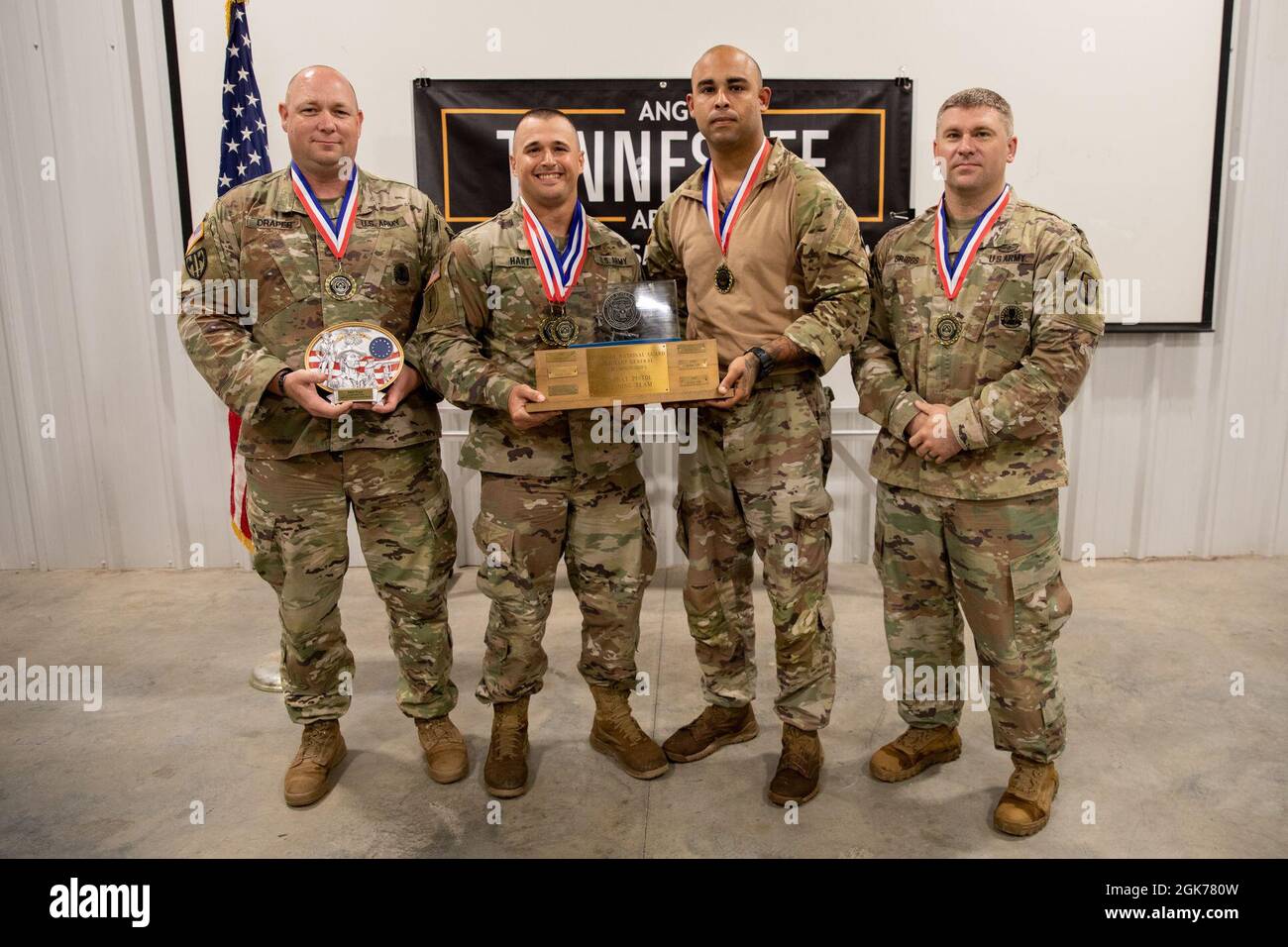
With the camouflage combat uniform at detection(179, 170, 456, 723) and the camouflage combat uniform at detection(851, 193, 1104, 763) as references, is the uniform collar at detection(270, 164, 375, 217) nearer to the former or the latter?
the camouflage combat uniform at detection(179, 170, 456, 723)

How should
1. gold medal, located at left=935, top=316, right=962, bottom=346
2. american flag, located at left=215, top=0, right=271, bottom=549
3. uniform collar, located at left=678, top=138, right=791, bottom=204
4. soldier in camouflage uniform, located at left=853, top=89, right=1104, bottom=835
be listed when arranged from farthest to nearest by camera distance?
american flag, located at left=215, top=0, right=271, bottom=549, uniform collar, located at left=678, top=138, right=791, bottom=204, gold medal, located at left=935, top=316, right=962, bottom=346, soldier in camouflage uniform, located at left=853, top=89, right=1104, bottom=835

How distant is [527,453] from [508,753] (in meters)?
0.91

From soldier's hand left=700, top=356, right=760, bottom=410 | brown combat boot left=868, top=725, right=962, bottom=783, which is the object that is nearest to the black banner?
soldier's hand left=700, top=356, right=760, bottom=410

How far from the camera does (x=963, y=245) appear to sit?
2.40 meters

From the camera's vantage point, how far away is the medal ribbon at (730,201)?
253cm

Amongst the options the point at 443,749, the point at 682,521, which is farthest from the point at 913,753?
the point at 443,749

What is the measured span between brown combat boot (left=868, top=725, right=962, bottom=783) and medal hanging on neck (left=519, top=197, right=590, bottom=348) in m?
1.55

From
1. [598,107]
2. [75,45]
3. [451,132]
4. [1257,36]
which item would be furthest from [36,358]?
[1257,36]

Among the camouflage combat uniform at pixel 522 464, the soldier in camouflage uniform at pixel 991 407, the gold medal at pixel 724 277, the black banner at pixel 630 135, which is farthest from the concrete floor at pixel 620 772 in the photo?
the black banner at pixel 630 135

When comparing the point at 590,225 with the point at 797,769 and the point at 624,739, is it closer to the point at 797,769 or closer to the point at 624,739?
the point at 624,739

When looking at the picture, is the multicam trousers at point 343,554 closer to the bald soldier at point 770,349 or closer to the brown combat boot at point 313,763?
the brown combat boot at point 313,763

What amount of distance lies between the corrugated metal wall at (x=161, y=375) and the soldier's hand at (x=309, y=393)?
2.31m

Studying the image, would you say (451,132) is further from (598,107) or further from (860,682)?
(860,682)

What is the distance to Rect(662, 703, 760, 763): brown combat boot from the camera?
287 cm
